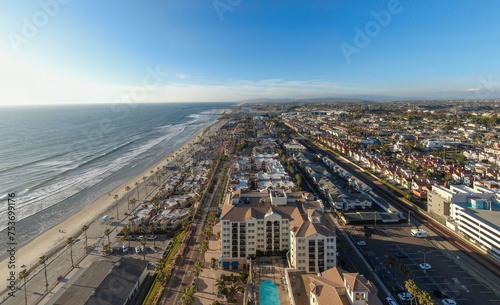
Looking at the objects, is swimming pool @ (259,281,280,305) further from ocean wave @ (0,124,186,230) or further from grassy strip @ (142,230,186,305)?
ocean wave @ (0,124,186,230)

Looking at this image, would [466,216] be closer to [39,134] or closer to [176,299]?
[176,299]

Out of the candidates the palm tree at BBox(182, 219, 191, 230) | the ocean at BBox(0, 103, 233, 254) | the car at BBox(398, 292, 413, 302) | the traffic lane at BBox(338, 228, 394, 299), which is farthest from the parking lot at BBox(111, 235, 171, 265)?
the car at BBox(398, 292, 413, 302)

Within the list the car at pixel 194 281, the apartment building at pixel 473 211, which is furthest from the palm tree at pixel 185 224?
the apartment building at pixel 473 211

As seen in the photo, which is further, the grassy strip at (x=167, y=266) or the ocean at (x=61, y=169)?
the ocean at (x=61, y=169)

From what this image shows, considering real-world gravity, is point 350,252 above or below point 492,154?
below

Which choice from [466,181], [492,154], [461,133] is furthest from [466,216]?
[461,133]

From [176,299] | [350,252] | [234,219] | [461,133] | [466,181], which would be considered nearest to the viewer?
[176,299]

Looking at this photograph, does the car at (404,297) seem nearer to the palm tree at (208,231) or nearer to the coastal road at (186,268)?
the coastal road at (186,268)
